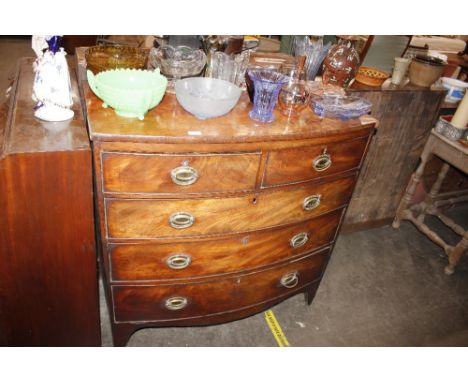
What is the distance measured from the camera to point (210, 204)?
160cm

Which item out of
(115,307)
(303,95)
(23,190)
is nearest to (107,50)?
(23,190)

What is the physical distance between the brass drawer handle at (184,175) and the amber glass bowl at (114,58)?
1.84ft

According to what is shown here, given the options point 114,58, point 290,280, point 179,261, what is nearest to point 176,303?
point 179,261

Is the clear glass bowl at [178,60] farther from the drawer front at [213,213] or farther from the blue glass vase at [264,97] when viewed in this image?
the drawer front at [213,213]

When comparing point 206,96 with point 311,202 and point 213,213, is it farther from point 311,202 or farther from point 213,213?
point 311,202

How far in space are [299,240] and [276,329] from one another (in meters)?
0.73

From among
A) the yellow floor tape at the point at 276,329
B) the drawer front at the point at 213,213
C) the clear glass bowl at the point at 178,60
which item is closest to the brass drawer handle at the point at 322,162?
the drawer front at the point at 213,213

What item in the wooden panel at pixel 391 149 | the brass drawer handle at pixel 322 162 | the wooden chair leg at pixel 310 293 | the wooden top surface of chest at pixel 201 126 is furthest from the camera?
the wooden panel at pixel 391 149

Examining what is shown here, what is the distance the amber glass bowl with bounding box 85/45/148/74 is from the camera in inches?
64.4

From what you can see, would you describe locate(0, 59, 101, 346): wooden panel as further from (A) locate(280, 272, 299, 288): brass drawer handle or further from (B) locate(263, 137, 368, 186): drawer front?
(A) locate(280, 272, 299, 288): brass drawer handle

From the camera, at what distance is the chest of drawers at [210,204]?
143cm

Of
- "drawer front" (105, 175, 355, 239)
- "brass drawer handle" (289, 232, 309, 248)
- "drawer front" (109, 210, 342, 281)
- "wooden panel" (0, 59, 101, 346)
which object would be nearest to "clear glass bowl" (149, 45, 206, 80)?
"wooden panel" (0, 59, 101, 346)

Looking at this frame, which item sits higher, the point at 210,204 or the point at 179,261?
the point at 210,204

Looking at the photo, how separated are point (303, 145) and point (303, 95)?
260 millimetres
